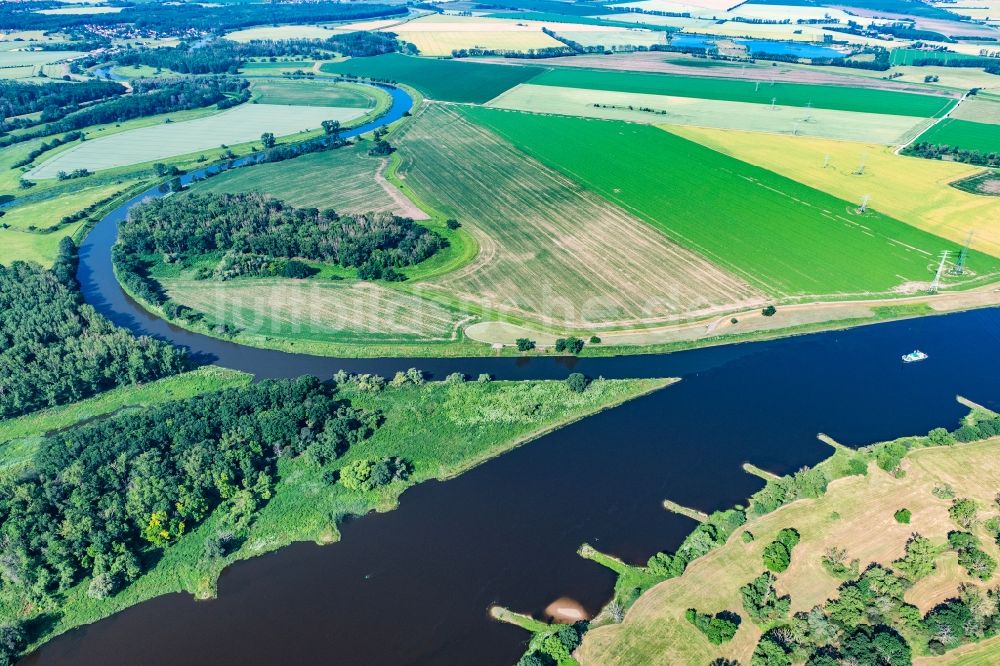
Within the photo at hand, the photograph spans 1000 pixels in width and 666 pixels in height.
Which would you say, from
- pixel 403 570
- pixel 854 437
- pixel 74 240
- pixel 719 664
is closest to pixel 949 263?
pixel 854 437

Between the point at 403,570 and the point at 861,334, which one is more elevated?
the point at 861,334

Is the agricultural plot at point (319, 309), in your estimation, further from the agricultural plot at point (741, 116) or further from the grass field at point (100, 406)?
the agricultural plot at point (741, 116)

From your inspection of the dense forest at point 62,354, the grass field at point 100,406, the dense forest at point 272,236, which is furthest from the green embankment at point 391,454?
the dense forest at point 272,236

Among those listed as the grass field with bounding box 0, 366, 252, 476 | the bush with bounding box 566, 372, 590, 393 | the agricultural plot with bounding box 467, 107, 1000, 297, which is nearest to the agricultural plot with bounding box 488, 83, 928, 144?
the agricultural plot with bounding box 467, 107, 1000, 297

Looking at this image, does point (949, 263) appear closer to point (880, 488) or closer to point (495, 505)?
point (880, 488)

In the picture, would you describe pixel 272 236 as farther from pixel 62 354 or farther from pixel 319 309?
pixel 62 354

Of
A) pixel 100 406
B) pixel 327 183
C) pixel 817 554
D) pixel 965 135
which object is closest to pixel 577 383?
pixel 817 554

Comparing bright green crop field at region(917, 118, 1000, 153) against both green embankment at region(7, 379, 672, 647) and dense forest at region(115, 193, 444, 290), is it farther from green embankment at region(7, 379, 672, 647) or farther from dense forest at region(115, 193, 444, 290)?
dense forest at region(115, 193, 444, 290)
